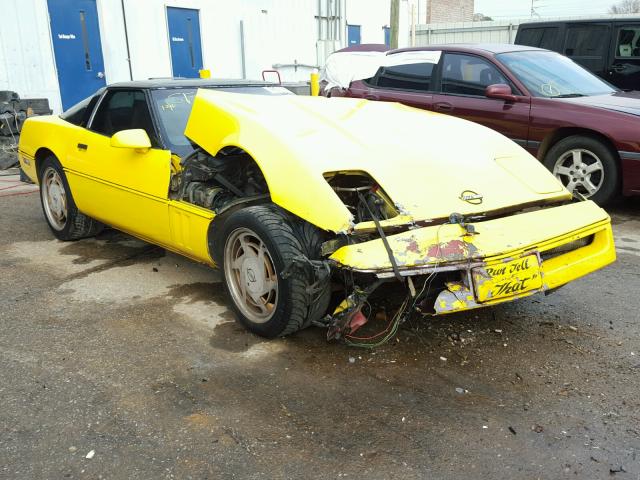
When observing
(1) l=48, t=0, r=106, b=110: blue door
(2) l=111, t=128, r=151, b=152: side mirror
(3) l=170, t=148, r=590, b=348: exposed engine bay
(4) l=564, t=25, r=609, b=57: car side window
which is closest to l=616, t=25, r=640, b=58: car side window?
(4) l=564, t=25, r=609, b=57: car side window

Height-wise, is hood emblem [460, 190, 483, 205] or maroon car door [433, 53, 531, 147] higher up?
maroon car door [433, 53, 531, 147]

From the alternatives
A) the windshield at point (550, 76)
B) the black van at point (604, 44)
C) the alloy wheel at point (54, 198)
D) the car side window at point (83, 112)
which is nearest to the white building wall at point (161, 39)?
the alloy wheel at point (54, 198)

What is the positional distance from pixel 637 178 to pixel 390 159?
3453 millimetres

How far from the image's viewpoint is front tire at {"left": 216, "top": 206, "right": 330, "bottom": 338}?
3088 mm

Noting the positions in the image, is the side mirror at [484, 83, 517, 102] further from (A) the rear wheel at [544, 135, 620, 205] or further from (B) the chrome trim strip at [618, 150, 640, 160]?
Answer: (B) the chrome trim strip at [618, 150, 640, 160]

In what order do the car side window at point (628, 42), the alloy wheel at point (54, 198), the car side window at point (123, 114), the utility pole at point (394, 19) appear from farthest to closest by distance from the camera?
1. the utility pole at point (394, 19)
2. the car side window at point (628, 42)
3. the alloy wheel at point (54, 198)
4. the car side window at point (123, 114)

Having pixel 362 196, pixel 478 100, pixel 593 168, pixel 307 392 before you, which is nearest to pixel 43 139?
pixel 362 196

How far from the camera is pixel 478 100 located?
6770mm

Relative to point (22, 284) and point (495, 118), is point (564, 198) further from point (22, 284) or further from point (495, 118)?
point (22, 284)

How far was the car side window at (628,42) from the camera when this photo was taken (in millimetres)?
8750

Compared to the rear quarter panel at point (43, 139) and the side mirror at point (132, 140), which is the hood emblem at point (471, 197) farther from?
the rear quarter panel at point (43, 139)

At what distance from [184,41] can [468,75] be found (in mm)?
8287

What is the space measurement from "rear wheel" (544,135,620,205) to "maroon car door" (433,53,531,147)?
414 millimetres

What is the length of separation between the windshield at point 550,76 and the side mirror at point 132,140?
423 centimetres
